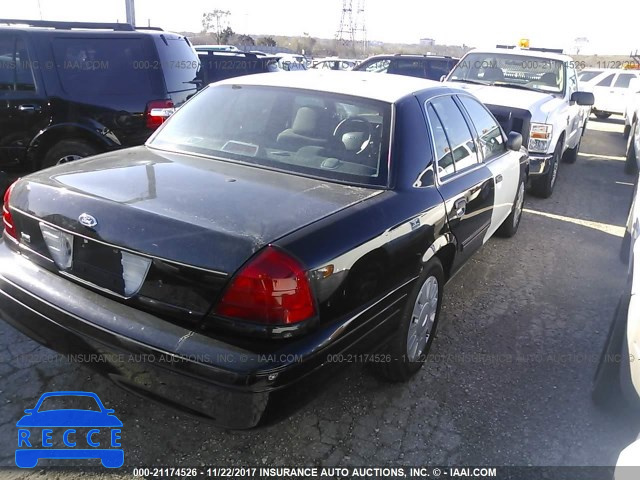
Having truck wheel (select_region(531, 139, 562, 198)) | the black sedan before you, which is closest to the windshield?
truck wheel (select_region(531, 139, 562, 198))

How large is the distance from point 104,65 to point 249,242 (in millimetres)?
4708

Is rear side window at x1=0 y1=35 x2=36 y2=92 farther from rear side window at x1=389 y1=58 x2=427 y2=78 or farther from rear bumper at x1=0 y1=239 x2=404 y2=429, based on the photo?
rear side window at x1=389 y1=58 x2=427 y2=78

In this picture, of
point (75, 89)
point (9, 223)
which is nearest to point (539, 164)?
point (75, 89)

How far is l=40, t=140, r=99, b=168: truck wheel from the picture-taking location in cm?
571

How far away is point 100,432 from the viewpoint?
8.63ft

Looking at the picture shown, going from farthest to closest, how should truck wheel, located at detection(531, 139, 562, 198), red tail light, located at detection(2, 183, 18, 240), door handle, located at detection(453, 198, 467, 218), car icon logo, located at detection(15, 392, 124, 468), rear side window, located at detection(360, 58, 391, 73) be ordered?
rear side window, located at detection(360, 58, 391, 73), truck wheel, located at detection(531, 139, 562, 198), door handle, located at detection(453, 198, 467, 218), red tail light, located at detection(2, 183, 18, 240), car icon logo, located at detection(15, 392, 124, 468)

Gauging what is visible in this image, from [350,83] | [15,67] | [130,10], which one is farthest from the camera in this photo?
[130,10]

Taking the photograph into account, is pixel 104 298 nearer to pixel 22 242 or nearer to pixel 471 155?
pixel 22 242

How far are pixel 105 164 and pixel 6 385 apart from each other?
1317 mm

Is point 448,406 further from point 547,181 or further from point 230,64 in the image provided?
point 230,64

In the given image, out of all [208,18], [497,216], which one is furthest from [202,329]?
[208,18]

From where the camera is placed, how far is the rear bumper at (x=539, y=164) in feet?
22.6

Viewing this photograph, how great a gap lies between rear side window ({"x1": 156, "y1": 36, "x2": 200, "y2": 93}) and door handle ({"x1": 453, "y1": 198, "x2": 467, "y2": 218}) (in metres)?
4.03

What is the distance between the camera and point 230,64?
12320 mm
